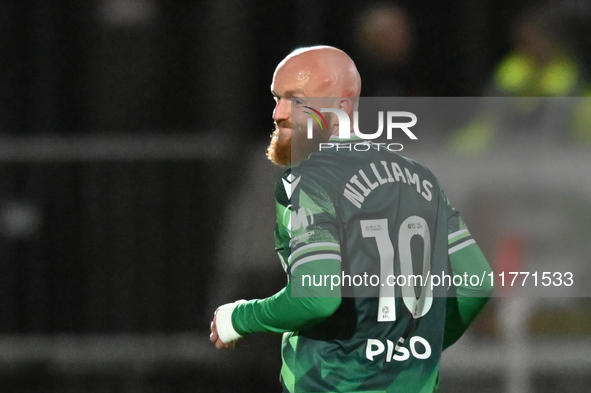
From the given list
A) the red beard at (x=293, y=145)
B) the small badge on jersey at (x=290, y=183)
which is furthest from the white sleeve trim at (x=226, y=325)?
the red beard at (x=293, y=145)

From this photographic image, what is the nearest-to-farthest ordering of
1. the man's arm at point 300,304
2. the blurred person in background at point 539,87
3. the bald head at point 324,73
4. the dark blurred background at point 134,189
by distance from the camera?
1. the man's arm at point 300,304
2. the bald head at point 324,73
3. the blurred person in background at point 539,87
4. the dark blurred background at point 134,189

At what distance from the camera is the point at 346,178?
5.17 feet

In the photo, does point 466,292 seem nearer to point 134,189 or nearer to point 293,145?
point 293,145

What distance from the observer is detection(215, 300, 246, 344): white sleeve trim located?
1.59 meters

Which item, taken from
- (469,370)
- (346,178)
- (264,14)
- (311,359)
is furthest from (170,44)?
(469,370)

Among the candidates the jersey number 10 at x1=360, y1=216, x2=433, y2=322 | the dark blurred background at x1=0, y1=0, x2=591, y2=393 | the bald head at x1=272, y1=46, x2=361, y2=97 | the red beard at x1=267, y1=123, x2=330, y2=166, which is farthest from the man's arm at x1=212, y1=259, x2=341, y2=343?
the dark blurred background at x1=0, y1=0, x2=591, y2=393

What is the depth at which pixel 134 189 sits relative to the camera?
257 centimetres

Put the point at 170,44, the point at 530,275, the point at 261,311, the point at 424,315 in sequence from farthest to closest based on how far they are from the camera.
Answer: the point at 170,44 < the point at 530,275 < the point at 424,315 < the point at 261,311

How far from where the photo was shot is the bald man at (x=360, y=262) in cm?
153

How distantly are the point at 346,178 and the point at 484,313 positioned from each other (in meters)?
1.09

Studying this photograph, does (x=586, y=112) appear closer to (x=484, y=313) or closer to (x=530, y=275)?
(x=530, y=275)

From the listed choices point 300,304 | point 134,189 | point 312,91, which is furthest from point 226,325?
point 134,189

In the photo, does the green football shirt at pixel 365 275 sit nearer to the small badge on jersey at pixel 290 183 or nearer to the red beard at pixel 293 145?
the small badge on jersey at pixel 290 183

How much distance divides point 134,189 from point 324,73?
116cm
